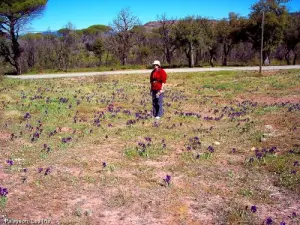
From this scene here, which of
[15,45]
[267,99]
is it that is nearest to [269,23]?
[267,99]

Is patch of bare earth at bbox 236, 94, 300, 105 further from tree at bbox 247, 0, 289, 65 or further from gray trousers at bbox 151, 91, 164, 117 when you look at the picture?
tree at bbox 247, 0, 289, 65

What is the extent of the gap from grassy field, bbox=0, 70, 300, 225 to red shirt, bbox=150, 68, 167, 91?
119 centimetres

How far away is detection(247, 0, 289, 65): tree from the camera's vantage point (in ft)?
135

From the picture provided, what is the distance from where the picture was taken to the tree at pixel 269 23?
41.1 m

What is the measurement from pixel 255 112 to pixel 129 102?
A: 19.2 feet

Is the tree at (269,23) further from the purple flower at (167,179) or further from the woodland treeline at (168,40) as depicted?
the purple flower at (167,179)

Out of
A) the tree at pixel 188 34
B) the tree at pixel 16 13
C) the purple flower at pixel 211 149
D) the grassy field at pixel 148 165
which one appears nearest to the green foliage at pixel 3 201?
the grassy field at pixel 148 165

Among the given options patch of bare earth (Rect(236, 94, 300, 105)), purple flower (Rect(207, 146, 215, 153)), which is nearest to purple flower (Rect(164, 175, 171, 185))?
purple flower (Rect(207, 146, 215, 153))

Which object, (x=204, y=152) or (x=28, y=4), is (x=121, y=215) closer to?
(x=204, y=152)

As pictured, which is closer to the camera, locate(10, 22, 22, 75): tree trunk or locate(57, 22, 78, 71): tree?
locate(10, 22, 22, 75): tree trunk

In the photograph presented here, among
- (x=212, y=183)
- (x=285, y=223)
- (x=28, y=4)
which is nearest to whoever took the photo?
(x=285, y=223)

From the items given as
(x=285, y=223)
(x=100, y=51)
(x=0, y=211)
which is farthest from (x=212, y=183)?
(x=100, y=51)

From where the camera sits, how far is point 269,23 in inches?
1604

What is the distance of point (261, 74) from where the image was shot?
28.3 metres
